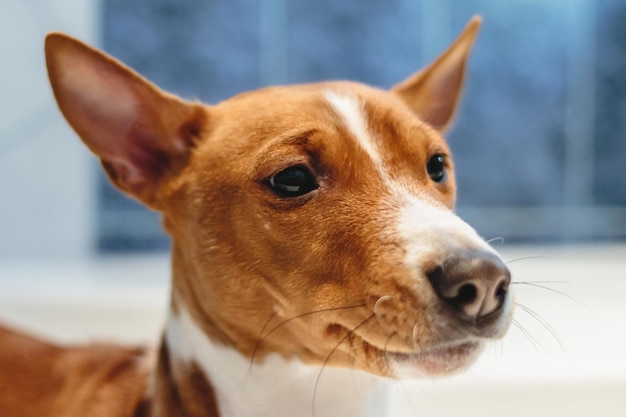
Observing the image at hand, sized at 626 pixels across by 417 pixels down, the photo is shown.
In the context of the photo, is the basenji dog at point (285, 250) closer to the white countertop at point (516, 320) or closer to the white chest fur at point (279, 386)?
the white chest fur at point (279, 386)

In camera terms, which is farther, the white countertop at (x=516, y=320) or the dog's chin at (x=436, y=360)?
the white countertop at (x=516, y=320)

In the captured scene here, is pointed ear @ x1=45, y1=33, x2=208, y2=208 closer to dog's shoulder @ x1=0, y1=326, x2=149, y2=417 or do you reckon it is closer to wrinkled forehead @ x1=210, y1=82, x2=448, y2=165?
wrinkled forehead @ x1=210, y1=82, x2=448, y2=165

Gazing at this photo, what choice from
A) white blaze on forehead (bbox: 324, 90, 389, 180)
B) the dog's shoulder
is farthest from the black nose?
the dog's shoulder

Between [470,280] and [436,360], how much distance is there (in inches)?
6.4

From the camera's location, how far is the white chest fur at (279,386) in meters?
1.28

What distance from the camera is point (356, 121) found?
126 centimetres

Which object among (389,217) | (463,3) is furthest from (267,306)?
(463,3)

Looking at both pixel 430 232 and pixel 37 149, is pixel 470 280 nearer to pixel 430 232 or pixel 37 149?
pixel 430 232

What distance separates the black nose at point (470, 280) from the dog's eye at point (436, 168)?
1.23 ft

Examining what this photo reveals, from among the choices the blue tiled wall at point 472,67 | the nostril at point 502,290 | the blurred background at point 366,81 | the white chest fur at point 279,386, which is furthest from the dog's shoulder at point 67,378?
the blue tiled wall at point 472,67

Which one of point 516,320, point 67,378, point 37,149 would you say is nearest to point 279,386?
point 67,378

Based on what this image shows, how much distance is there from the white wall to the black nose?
2.48 metres

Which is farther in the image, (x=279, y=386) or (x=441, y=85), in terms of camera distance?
(x=441, y=85)

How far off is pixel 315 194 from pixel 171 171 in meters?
0.39
